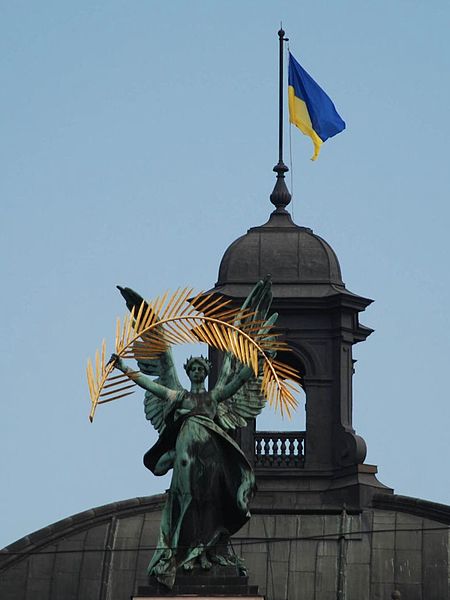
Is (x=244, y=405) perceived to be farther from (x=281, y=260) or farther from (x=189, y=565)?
(x=281, y=260)

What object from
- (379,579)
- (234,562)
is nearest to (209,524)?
(234,562)

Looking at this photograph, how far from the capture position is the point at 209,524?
102 metres

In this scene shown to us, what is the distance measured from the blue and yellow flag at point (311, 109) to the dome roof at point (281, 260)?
338 cm

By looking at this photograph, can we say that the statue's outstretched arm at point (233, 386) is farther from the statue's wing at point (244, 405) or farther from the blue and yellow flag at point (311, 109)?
the blue and yellow flag at point (311, 109)

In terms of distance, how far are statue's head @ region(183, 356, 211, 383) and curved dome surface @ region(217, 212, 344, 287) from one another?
26236mm

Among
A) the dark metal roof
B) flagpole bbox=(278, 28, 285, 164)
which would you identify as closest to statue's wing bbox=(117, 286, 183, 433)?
the dark metal roof

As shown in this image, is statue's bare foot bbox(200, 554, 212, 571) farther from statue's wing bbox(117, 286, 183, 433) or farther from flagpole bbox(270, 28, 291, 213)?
flagpole bbox(270, 28, 291, 213)

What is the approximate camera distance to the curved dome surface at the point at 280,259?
12875 cm

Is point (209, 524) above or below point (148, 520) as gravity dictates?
below

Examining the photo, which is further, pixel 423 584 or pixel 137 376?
pixel 423 584

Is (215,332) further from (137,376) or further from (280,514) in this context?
(280,514)

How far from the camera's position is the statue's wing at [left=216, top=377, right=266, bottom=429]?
337ft

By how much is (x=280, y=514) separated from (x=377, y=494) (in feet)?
9.77

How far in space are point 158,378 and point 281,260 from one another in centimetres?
2621
